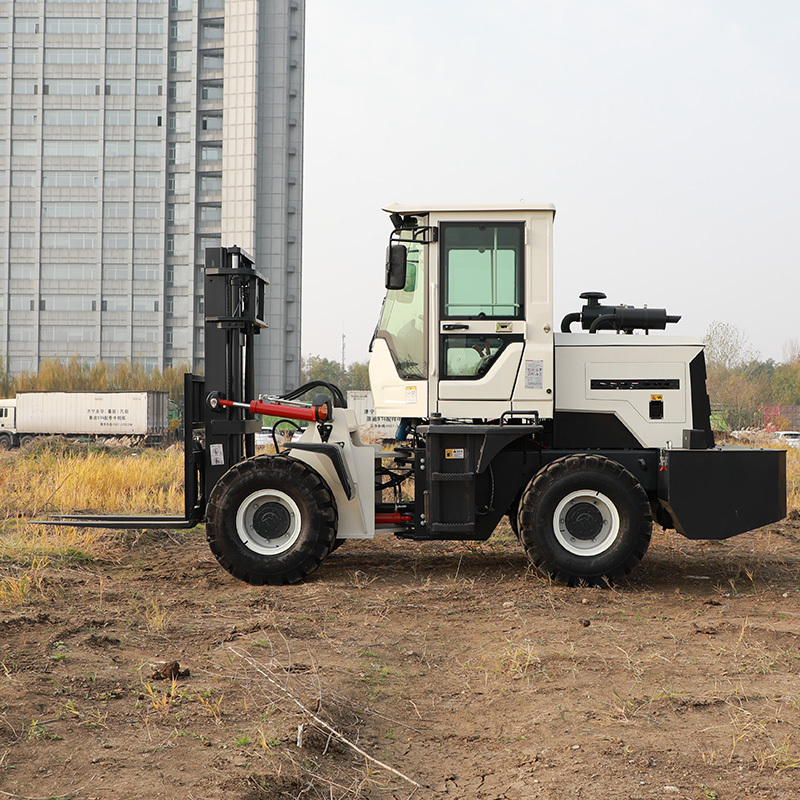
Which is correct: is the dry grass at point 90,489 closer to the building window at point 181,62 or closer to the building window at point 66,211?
the building window at point 66,211

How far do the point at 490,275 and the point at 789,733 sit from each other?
17.3 ft

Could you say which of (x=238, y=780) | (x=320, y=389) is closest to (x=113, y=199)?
(x=320, y=389)

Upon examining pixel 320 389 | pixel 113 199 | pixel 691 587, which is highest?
pixel 113 199

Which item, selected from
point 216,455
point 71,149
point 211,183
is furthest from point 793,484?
point 71,149

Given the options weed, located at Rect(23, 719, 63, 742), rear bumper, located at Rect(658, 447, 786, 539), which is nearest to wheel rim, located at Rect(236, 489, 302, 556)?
rear bumper, located at Rect(658, 447, 786, 539)

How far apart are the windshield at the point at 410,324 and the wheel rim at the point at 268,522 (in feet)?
5.70

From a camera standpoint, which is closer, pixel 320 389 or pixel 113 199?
pixel 320 389

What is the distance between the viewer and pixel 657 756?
13.3 ft

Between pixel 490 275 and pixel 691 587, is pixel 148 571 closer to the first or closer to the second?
pixel 490 275

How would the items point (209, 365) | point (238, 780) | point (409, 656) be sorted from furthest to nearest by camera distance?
point (209, 365) → point (409, 656) → point (238, 780)

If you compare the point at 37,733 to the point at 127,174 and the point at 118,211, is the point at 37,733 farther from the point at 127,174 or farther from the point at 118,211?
the point at 127,174

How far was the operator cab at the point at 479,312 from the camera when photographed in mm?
8477

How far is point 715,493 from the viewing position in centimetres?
810

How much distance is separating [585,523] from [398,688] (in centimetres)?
347
